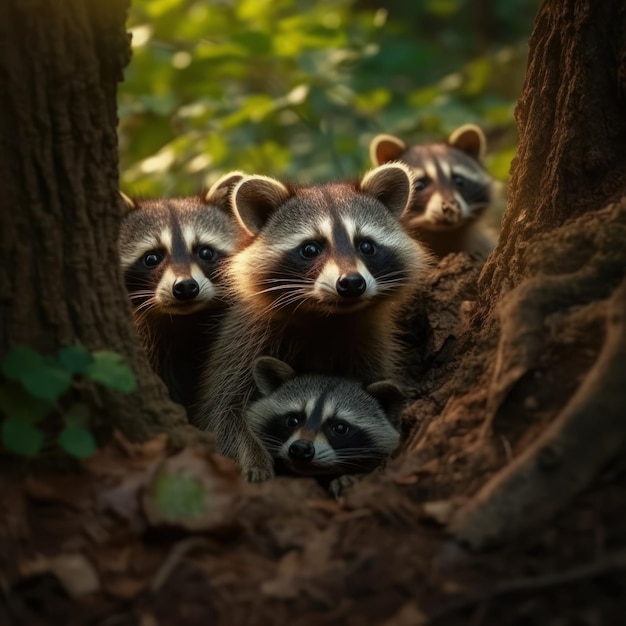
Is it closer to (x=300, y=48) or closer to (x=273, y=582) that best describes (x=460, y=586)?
(x=273, y=582)

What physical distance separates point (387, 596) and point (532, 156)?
2171 mm

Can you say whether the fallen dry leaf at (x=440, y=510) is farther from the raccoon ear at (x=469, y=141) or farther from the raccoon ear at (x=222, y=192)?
the raccoon ear at (x=469, y=141)

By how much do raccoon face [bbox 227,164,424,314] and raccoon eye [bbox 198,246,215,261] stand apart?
0.29 m

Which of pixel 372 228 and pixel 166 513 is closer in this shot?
pixel 166 513

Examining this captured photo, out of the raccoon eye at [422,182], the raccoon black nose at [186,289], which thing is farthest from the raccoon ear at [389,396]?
the raccoon eye at [422,182]

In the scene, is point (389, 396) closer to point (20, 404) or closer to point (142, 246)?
point (142, 246)

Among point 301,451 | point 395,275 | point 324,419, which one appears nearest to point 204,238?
point 395,275

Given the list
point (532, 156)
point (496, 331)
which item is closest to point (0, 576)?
point (496, 331)

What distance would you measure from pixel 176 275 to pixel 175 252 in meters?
0.28

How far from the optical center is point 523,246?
3787 millimetres

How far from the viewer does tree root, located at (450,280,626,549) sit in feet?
8.36

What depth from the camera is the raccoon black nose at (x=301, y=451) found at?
4.24 meters

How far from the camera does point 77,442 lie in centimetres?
276

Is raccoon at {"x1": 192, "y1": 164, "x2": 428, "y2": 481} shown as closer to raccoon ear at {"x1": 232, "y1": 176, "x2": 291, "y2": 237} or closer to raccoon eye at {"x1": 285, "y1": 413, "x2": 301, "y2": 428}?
raccoon ear at {"x1": 232, "y1": 176, "x2": 291, "y2": 237}
